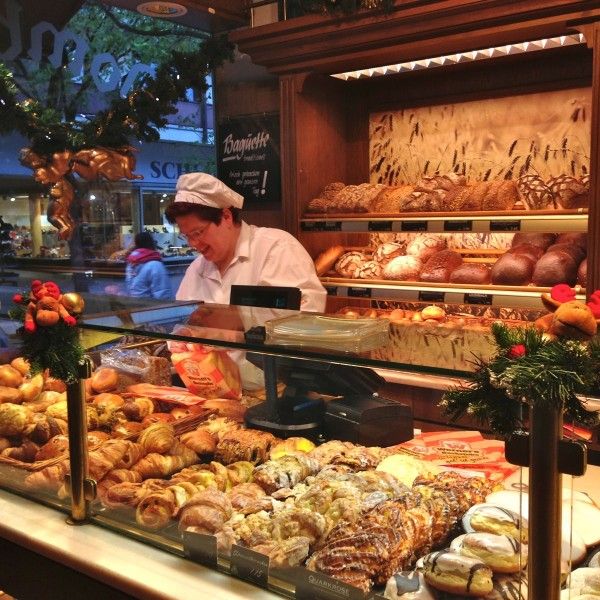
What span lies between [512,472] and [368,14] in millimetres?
2308

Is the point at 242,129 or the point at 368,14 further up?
the point at 368,14

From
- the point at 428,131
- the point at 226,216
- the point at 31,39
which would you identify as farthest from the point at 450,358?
A: the point at 31,39

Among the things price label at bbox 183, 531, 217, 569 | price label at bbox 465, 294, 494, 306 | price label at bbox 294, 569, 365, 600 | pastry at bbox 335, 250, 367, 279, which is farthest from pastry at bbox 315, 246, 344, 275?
price label at bbox 294, 569, 365, 600

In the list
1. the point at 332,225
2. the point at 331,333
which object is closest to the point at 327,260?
the point at 332,225

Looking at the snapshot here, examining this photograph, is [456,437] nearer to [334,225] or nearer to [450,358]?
[450,358]

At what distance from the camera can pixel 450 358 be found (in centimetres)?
106

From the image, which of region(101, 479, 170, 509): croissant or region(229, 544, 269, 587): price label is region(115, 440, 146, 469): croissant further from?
→ region(229, 544, 269, 587): price label

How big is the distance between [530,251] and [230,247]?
4.38 ft

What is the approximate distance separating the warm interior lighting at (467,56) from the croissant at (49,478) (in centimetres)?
243

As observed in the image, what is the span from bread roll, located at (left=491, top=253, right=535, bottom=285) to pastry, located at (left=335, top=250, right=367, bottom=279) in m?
0.75

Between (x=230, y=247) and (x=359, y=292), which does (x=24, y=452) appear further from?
(x=359, y=292)

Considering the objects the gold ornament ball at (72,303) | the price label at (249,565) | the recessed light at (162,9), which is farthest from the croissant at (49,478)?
the recessed light at (162,9)

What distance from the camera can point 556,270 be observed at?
295 centimetres

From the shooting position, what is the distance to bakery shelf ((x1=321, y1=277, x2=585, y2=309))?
117 inches
